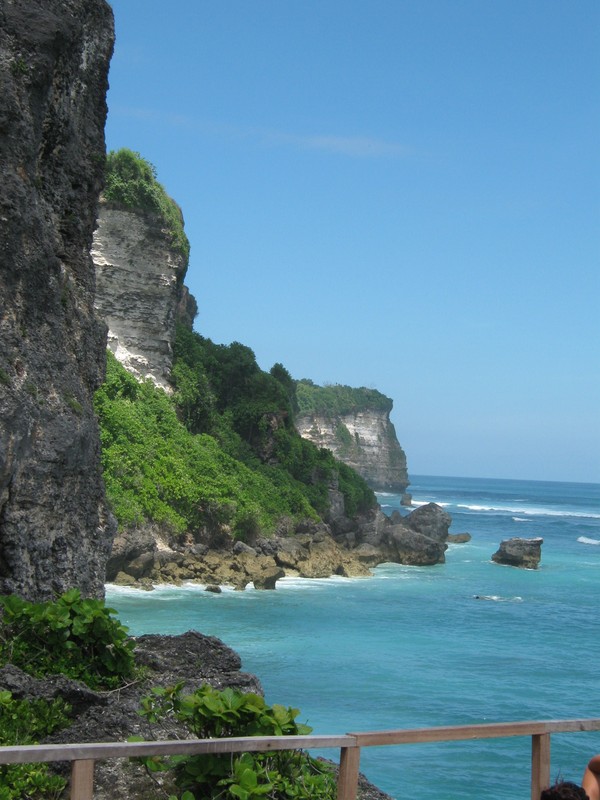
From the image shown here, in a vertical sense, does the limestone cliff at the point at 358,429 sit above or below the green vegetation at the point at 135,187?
below

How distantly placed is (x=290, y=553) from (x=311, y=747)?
36.7m

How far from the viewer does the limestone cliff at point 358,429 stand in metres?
131

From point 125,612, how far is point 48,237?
19012 millimetres

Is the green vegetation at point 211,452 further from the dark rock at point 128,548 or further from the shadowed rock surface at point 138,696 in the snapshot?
the shadowed rock surface at point 138,696

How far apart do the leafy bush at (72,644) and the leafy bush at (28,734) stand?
0.64 metres

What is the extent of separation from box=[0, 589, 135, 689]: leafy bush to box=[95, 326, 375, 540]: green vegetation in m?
25.2

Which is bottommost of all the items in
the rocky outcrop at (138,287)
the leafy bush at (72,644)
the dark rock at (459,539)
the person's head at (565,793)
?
the dark rock at (459,539)

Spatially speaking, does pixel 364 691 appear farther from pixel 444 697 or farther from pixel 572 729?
pixel 572 729

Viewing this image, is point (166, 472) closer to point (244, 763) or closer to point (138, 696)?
point (138, 696)

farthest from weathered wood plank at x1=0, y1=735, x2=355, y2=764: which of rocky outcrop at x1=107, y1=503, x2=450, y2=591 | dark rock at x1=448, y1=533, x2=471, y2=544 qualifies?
dark rock at x1=448, y1=533, x2=471, y2=544

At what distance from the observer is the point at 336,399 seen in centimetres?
13912

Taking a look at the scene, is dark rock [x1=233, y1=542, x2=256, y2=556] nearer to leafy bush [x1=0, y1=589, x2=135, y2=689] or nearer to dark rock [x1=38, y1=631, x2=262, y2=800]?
dark rock [x1=38, y1=631, x2=262, y2=800]

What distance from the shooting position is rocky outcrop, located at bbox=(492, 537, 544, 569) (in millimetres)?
51566

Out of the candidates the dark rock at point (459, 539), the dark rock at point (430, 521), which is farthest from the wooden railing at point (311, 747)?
the dark rock at point (459, 539)
